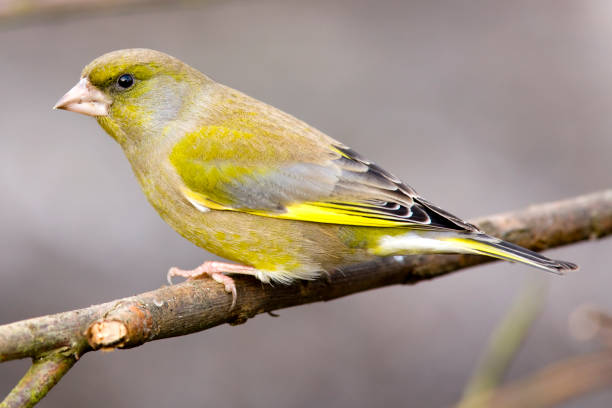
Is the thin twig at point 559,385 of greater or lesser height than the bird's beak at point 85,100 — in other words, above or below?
below

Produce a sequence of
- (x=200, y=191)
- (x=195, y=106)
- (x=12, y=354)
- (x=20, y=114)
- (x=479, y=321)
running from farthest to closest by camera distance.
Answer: (x=20, y=114) < (x=479, y=321) < (x=195, y=106) < (x=200, y=191) < (x=12, y=354)

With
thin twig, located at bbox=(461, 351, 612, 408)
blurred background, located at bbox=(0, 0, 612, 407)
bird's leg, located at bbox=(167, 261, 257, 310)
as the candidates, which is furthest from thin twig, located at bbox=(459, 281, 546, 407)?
bird's leg, located at bbox=(167, 261, 257, 310)

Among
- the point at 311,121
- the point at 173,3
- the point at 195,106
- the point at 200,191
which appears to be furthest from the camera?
the point at 311,121

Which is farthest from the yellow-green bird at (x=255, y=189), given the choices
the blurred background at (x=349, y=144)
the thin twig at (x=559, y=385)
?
the blurred background at (x=349, y=144)

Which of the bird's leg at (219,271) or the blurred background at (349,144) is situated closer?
the bird's leg at (219,271)

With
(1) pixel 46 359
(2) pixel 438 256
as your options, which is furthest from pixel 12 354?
(2) pixel 438 256

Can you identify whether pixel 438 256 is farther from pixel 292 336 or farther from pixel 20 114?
pixel 20 114

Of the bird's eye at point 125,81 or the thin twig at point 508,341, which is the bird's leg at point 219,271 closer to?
the bird's eye at point 125,81

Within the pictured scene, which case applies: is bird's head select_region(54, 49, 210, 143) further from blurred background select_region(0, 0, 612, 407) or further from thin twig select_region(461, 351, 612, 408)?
thin twig select_region(461, 351, 612, 408)
